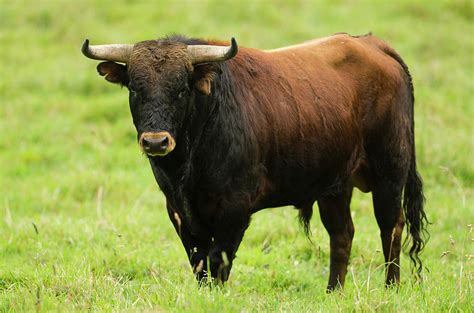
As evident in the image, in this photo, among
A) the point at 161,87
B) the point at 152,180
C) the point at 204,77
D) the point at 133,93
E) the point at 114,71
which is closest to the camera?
the point at 161,87

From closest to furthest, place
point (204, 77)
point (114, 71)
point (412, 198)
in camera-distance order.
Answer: point (204, 77), point (114, 71), point (412, 198)

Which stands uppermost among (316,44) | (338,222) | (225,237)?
(316,44)

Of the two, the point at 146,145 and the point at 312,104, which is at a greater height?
the point at 146,145

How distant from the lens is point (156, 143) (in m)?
5.12

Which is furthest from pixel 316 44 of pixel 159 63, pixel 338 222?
pixel 159 63

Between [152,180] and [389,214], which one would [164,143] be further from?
[152,180]

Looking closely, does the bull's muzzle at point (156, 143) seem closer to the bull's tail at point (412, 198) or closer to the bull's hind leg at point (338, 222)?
the bull's hind leg at point (338, 222)

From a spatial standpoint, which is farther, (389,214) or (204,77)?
(389,214)

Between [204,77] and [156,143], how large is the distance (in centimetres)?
68

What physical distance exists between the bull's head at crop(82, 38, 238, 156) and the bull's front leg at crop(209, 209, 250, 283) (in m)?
0.68

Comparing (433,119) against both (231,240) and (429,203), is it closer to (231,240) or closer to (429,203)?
(429,203)

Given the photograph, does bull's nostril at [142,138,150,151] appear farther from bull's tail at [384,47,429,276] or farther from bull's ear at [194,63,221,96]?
bull's tail at [384,47,429,276]

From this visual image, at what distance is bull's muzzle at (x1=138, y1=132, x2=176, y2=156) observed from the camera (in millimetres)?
5125

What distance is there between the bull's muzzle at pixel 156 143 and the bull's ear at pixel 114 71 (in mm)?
683
